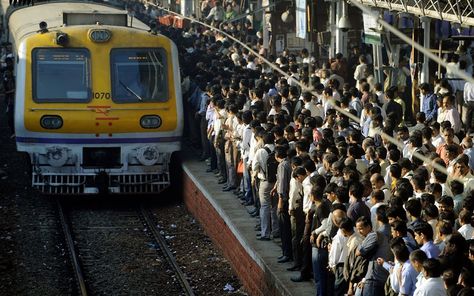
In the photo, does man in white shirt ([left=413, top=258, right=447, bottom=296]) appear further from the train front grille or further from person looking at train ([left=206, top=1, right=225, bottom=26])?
person looking at train ([left=206, top=1, right=225, bottom=26])

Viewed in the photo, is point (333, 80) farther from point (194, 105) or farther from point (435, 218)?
point (435, 218)

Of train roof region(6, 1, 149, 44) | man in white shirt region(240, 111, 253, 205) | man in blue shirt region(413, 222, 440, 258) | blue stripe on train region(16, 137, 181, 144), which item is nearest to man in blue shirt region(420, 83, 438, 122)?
man in white shirt region(240, 111, 253, 205)

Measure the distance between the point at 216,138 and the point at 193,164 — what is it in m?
1.51

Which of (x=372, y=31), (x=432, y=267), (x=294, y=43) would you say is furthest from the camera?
(x=294, y=43)

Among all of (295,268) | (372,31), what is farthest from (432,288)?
(372,31)

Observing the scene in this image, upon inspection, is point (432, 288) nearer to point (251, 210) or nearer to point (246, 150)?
point (251, 210)

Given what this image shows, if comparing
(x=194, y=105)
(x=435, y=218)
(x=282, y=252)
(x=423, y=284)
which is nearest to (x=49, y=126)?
(x=194, y=105)

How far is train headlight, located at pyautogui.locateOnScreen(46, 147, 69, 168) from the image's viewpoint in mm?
17469

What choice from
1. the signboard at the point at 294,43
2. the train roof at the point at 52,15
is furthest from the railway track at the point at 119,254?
the signboard at the point at 294,43

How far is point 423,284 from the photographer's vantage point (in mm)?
8727

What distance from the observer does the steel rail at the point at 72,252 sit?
45.5 ft

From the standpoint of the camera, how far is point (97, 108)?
17.7 meters

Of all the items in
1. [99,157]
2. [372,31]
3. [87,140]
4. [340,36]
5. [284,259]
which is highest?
[372,31]

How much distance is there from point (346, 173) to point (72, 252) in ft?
15.7
